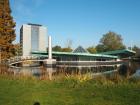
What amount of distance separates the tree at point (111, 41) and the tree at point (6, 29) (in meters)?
74.5

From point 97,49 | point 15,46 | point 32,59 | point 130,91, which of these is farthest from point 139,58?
point 130,91

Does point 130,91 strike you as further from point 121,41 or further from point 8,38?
point 121,41

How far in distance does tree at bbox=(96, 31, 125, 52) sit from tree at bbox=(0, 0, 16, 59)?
244 ft

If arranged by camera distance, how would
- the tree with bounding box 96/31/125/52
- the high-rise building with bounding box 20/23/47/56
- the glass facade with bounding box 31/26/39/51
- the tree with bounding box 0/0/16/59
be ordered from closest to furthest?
the tree with bounding box 0/0/16/59 → the tree with bounding box 96/31/125/52 → the high-rise building with bounding box 20/23/47/56 → the glass facade with bounding box 31/26/39/51

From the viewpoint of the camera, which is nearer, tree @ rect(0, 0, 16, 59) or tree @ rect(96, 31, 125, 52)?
tree @ rect(0, 0, 16, 59)

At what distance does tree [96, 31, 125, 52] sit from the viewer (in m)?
105

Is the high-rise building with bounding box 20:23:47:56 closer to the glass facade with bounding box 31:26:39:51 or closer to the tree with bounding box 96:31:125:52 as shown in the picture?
the glass facade with bounding box 31:26:39:51

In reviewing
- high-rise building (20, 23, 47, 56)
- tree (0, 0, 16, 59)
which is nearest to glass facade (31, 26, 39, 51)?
high-rise building (20, 23, 47, 56)

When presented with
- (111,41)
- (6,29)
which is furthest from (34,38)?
(6,29)

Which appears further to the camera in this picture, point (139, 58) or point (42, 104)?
point (139, 58)

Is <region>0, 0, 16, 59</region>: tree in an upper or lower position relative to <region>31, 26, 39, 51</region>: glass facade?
lower

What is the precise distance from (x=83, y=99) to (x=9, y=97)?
274 centimetres

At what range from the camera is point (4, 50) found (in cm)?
3553

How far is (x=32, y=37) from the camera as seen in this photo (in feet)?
415
